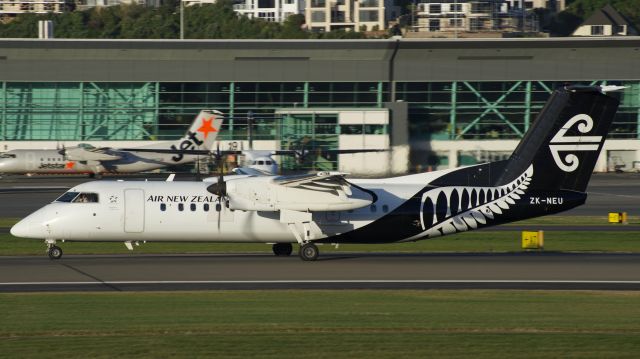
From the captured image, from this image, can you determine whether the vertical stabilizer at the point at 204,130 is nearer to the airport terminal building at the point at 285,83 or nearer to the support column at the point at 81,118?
the airport terminal building at the point at 285,83

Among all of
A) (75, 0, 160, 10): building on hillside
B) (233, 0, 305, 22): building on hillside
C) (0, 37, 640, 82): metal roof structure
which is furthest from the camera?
(233, 0, 305, 22): building on hillside

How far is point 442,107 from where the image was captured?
81.2m

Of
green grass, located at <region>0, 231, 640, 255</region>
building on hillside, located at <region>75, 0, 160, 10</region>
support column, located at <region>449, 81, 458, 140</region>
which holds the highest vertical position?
building on hillside, located at <region>75, 0, 160, 10</region>

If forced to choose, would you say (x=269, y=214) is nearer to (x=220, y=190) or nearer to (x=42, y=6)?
(x=220, y=190)

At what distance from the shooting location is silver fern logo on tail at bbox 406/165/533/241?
29438mm

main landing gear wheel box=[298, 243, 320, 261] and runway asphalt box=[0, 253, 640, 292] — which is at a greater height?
main landing gear wheel box=[298, 243, 320, 261]

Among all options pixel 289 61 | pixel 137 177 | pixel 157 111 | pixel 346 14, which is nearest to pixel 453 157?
pixel 289 61

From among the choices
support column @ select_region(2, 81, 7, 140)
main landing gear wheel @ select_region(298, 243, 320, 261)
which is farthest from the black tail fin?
support column @ select_region(2, 81, 7, 140)

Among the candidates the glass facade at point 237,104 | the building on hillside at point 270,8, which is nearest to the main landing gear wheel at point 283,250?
the glass facade at point 237,104

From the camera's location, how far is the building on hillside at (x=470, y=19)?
459ft

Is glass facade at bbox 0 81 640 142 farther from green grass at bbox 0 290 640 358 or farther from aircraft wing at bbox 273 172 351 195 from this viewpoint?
green grass at bbox 0 290 640 358

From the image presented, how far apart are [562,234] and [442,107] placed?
4333 cm

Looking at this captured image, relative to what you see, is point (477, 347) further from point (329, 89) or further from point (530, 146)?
point (329, 89)

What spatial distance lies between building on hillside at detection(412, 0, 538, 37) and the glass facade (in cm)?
5088
